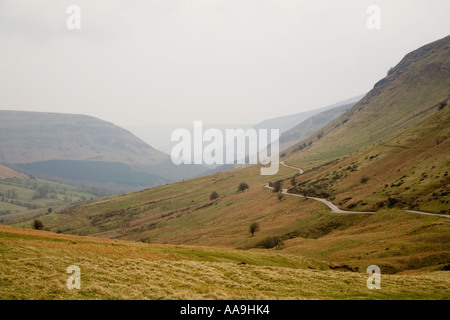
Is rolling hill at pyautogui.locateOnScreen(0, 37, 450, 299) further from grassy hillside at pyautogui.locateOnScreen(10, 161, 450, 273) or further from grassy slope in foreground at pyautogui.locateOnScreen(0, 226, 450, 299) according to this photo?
grassy hillside at pyautogui.locateOnScreen(10, 161, 450, 273)

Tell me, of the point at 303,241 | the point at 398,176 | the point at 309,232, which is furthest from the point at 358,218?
the point at 398,176

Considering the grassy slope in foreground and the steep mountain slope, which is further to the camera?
the steep mountain slope

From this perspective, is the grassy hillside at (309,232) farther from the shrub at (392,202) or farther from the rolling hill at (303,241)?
the shrub at (392,202)

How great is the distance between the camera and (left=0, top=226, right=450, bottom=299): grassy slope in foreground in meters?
28.1

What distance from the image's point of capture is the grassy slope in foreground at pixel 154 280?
28125 millimetres

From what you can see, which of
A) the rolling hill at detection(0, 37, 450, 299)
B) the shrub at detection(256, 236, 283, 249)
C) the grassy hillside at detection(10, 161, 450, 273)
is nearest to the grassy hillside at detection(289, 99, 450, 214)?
the rolling hill at detection(0, 37, 450, 299)

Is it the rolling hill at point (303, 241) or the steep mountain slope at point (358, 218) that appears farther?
the steep mountain slope at point (358, 218)

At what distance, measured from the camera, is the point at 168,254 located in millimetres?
51094

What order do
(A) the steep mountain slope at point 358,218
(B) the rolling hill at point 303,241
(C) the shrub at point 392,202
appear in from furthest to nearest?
(C) the shrub at point 392,202
(A) the steep mountain slope at point 358,218
(B) the rolling hill at point 303,241

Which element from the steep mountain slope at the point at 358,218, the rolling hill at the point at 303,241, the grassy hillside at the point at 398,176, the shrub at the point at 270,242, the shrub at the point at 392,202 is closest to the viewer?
the rolling hill at the point at 303,241

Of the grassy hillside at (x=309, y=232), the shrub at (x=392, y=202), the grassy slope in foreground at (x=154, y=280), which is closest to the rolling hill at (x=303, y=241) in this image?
the grassy slope in foreground at (x=154, y=280)
